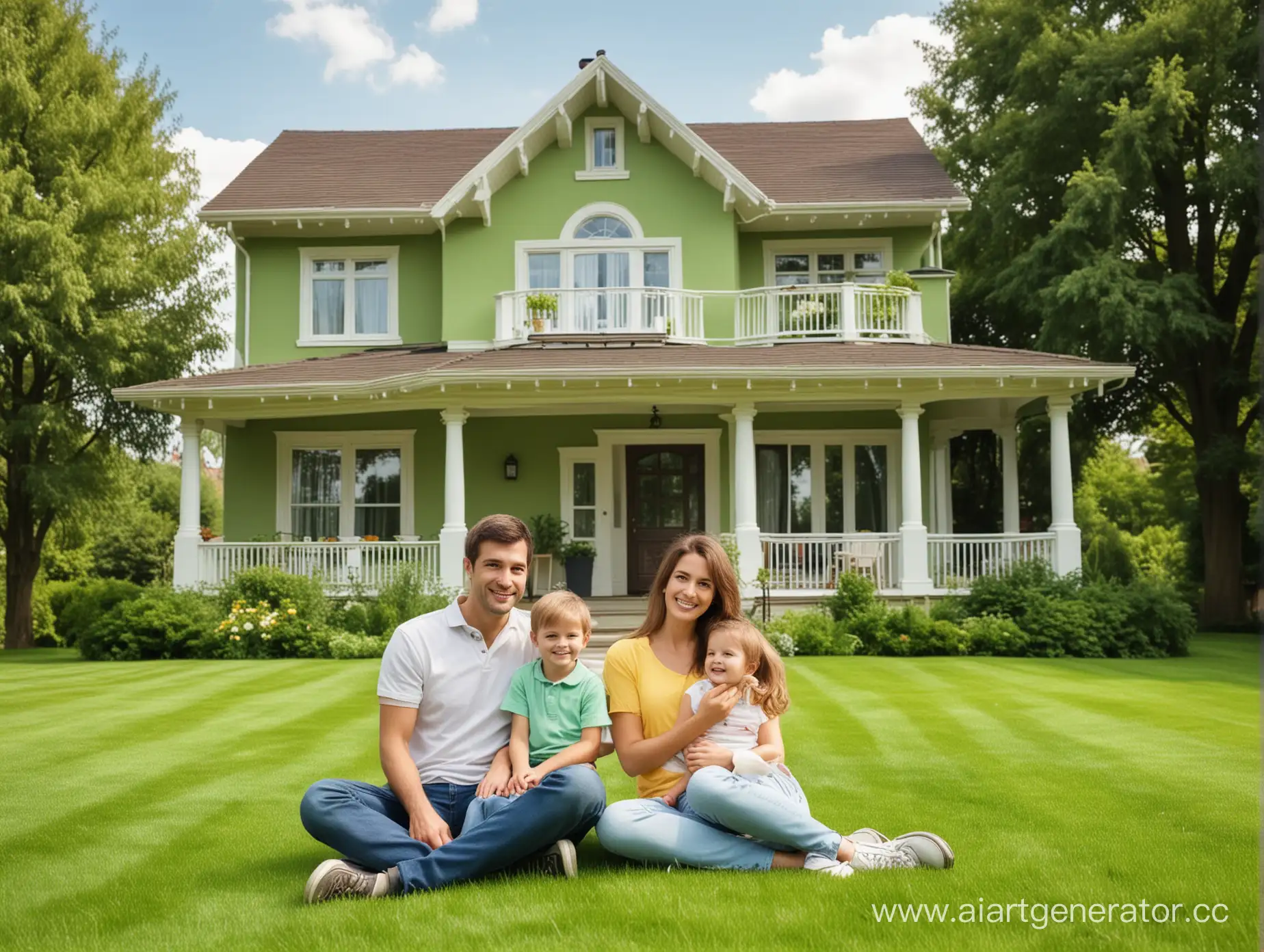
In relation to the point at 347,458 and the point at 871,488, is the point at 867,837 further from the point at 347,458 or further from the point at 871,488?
the point at 347,458

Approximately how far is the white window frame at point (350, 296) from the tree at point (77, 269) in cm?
273

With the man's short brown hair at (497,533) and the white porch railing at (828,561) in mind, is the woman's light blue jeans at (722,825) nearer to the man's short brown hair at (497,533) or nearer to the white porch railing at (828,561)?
the man's short brown hair at (497,533)

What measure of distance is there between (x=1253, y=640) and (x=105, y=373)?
1946 cm

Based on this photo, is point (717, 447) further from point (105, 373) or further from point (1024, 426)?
point (105, 373)

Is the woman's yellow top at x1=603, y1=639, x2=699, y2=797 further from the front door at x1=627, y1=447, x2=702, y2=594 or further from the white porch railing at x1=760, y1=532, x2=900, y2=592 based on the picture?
the front door at x1=627, y1=447, x2=702, y2=594

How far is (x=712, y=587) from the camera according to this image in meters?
4.52

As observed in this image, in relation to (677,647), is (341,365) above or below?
above

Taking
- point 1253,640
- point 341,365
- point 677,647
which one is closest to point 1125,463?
point 1253,640

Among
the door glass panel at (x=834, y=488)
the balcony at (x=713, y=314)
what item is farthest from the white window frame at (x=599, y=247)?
the door glass panel at (x=834, y=488)

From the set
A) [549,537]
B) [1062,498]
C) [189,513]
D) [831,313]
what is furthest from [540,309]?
[1062,498]

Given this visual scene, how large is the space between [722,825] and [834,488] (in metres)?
14.4

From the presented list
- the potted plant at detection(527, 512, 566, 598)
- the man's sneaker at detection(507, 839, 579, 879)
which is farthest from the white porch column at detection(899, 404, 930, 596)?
the man's sneaker at detection(507, 839, 579, 879)

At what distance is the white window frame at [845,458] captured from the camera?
59.7 feet

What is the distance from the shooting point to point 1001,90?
74.8 ft
